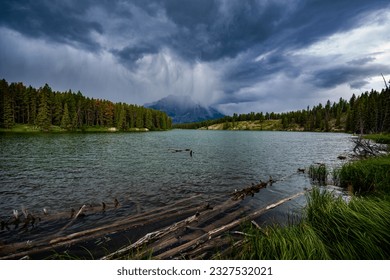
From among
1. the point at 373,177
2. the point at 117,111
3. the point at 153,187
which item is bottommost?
the point at 153,187

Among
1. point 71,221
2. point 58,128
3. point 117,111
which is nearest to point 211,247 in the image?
point 71,221

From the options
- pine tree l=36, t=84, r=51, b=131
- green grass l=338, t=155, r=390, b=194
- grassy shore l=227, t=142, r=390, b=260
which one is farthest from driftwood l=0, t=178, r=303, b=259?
pine tree l=36, t=84, r=51, b=131

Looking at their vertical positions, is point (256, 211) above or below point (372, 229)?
below

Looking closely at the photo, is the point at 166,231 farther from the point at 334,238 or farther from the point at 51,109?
the point at 51,109

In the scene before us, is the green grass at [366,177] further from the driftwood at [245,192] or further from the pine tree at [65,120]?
the pine tree at [65,120]

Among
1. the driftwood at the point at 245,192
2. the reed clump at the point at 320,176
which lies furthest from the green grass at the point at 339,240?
the reed clump at the point at 320,176

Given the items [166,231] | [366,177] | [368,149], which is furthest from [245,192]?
[368,149]

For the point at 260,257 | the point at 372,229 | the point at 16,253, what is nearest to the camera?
the point at 260,257

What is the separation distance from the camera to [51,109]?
350 ft

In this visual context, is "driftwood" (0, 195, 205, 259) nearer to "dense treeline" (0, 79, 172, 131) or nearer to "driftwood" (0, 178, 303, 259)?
"driftwood" (0, 178, 303, 259)
